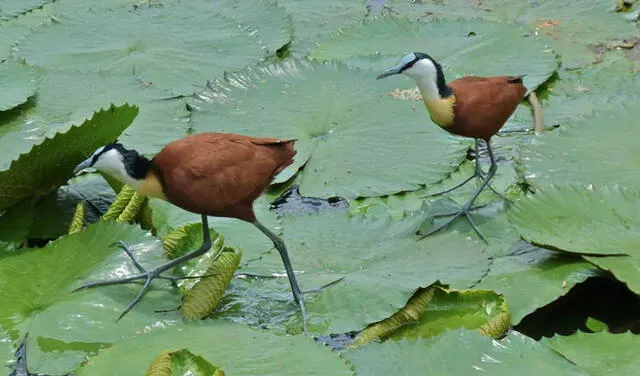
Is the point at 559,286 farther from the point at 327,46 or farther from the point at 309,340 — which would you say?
the point at 327,46

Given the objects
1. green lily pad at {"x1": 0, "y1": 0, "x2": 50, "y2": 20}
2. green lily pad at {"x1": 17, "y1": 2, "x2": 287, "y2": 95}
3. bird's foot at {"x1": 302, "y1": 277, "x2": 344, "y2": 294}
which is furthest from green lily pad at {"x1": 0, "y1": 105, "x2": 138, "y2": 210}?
green lily pad at {"x1": 0, "y1": 0, "x2": 50, "y2": 20}

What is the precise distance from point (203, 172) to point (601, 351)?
4.01ft

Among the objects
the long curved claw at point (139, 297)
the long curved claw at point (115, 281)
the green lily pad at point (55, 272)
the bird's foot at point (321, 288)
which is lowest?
the bird's foot at point (321, 288)

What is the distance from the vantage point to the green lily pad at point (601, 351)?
2607 mm

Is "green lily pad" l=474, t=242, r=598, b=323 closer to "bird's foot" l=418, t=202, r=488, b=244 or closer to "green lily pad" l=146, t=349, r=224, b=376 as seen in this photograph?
"bird's foot" l=418, t=202, r=488, b=244

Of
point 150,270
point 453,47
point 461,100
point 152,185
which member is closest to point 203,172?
point 152,185

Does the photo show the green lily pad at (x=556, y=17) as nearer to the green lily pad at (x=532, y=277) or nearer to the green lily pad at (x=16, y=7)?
the green lily pad at (x=532, y=277)

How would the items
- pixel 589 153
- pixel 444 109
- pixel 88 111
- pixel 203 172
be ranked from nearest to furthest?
pixel 203 172, pixel 444 109, pixel 589 153, pixel 88 111

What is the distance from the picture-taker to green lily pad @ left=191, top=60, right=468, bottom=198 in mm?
3725

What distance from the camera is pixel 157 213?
3520 millimetres

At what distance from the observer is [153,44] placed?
4648 mm

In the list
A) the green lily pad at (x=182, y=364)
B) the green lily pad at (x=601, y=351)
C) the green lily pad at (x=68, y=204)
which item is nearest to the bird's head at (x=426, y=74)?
the green lily pad at (x=601, y=351)

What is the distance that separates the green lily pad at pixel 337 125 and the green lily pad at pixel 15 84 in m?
0.71

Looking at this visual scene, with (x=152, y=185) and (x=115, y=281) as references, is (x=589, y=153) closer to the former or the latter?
(x=152, y=185)
